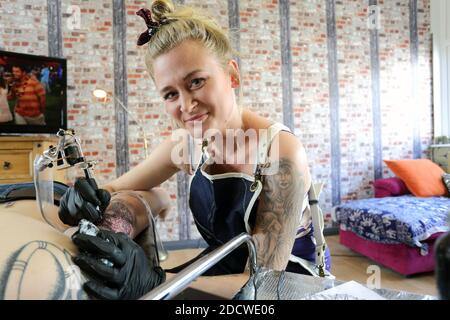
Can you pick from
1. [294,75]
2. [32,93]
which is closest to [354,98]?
[294,75]

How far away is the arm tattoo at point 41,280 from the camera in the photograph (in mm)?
473

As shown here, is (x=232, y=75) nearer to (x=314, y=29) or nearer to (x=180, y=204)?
(x=180, y=204)

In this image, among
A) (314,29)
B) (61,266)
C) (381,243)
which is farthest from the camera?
(314,29)

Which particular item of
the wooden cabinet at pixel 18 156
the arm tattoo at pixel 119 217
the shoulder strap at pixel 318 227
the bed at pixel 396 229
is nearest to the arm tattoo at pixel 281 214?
the shoulder strap at pixel 318 227

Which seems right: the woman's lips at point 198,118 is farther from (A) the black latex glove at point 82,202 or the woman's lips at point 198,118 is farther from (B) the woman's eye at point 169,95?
(A) the black latex glove at point 82,202

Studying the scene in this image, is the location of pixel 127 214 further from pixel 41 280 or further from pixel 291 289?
pixel 291 289

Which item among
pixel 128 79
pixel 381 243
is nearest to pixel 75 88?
pixel 128 79

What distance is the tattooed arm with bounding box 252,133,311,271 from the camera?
39.1 inches

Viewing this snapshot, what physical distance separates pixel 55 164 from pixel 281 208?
26.8 inches

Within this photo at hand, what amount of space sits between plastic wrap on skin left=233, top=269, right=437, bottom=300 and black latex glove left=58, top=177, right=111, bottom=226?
0.43 m

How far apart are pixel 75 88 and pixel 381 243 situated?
3473mm

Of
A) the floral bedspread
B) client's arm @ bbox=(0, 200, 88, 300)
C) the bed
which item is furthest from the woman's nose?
the floral bedspread

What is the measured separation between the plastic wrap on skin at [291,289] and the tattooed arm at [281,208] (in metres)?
0.34

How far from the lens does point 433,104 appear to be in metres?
4.54
